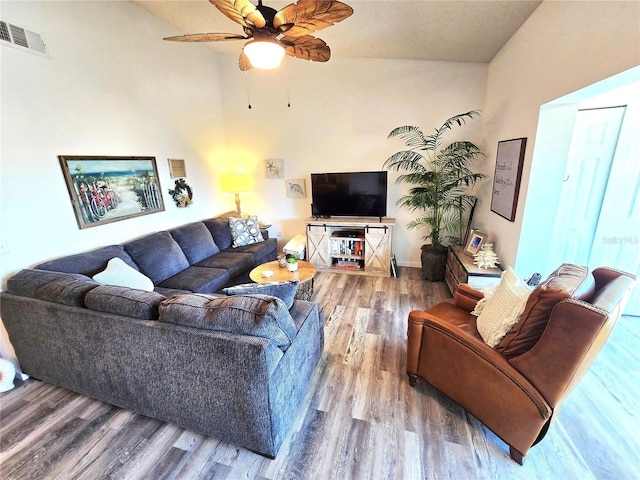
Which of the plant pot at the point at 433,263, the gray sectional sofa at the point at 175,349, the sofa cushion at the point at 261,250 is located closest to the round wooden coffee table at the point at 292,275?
the sofa cushion at the point at 261,250

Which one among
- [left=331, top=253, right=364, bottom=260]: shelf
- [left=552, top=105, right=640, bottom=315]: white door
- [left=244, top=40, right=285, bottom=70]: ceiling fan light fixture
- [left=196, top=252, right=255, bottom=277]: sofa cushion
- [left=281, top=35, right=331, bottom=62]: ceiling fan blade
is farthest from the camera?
[left=331, top=253, right=364, bottom=260]: shelf

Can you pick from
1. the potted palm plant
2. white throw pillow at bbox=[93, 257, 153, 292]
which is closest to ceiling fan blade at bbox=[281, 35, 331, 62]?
the potted palm plant

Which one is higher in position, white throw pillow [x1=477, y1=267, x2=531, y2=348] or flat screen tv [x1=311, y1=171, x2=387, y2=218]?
flat screen tv [x1=311, y1=171, x2=387, y2=218]

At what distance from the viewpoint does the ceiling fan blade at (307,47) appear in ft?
A: 6.54

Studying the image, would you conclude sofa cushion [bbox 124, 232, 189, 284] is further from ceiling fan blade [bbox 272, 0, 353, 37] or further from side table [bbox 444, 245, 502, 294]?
side table [bbox 444, 245, 502, 294]

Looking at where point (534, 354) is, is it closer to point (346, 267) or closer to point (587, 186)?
point (587, 186)

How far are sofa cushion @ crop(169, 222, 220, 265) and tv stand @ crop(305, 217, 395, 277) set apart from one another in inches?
54.7

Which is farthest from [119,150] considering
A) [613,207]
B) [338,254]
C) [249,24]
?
[613,207]

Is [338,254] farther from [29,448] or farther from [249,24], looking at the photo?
[29,448]

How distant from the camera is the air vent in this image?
2.04 metres

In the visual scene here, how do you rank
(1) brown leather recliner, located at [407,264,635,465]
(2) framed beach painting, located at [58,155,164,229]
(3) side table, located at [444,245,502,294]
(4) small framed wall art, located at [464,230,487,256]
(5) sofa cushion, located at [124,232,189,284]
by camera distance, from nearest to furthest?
(1) brown leather recliner, located at [407,264,635,465] < (2) framed beach painting, located at [58,155,164,229] < (3) side table, located at [444,245,502,294] < (5) sofa cushion, located at [124,232,189,284] < (4) small framed wall art, located at [464,230,487,256]

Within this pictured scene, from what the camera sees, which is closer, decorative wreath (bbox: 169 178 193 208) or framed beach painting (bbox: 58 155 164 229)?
framed beach painting (bbox: 58 155 164 229)

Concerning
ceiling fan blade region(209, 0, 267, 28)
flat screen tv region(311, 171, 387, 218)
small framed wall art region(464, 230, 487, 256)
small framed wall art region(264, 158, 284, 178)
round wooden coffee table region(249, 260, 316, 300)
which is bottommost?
round wooden coffee table region(249, 260, 316, 300)

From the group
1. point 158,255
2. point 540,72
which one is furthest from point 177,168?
point 540,72
